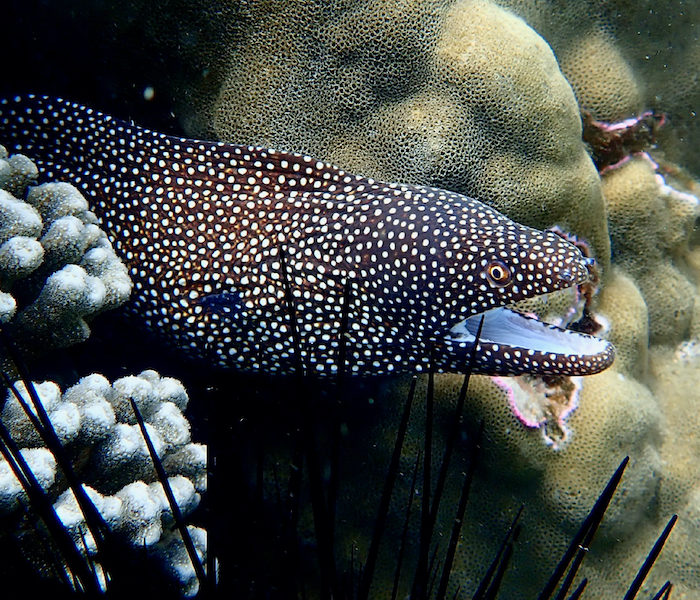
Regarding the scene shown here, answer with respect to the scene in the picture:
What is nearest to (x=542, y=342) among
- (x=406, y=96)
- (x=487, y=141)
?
(x=487, y=141)

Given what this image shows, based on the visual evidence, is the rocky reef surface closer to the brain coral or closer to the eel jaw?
the brain coral

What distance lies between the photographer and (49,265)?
2.90 meters

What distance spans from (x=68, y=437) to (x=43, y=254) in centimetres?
102

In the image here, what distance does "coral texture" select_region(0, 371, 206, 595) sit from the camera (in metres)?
2.32

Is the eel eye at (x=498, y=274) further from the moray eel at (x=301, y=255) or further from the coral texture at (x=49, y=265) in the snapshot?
the coral texture at (x=49, y=265)

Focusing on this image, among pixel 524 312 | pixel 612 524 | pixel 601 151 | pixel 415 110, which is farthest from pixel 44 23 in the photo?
pixel 612 524

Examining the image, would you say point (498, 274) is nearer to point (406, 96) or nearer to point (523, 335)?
point (523, 335)

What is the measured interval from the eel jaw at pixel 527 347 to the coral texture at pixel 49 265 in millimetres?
2067

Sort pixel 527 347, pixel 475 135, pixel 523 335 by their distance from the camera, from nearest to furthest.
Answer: pixel 527 347, pixel 523 335, pixel 475 135

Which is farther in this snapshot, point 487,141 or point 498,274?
point 487,141

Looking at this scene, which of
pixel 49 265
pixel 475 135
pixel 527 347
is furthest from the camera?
pixel 475 135

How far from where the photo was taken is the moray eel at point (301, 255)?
3.04 m

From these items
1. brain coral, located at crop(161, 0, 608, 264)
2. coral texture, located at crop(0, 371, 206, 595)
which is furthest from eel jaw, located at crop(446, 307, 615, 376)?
coral texture, located at crop(0, 371, 206, 595)

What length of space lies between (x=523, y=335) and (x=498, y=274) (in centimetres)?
60
